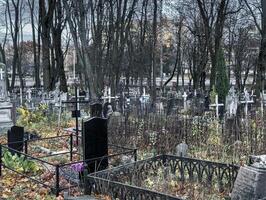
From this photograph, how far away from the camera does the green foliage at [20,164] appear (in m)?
8.86

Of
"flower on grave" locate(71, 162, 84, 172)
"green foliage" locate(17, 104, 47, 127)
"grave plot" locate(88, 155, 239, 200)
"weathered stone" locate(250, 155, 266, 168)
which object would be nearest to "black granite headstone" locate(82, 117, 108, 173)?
"flower on grave" locate(71, 162, 84, 172)

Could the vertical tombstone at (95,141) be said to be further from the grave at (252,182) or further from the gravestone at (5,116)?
the gravestone at (5,116)

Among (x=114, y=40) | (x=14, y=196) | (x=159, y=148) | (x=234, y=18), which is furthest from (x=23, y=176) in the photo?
(x=234, y=18)

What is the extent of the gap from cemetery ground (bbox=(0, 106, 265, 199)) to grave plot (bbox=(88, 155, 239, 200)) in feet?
0.06

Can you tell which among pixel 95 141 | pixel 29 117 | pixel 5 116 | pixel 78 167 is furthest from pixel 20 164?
Answer: pixel 29 117

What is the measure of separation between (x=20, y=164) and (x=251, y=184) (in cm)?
470

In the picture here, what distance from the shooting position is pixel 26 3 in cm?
4094

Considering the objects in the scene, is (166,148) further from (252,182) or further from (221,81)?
(221,81)

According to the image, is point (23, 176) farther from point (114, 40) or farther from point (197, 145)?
point (114, 40)

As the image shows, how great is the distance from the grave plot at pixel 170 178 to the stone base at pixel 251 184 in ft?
2.18

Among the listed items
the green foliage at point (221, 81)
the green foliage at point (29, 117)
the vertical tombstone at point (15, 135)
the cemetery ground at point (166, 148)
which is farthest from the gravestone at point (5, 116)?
the green foliage at point (221, 81)

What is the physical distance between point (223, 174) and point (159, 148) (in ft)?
12.2

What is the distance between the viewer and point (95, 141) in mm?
8008

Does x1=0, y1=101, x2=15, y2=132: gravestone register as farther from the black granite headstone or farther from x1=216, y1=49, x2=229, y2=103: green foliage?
x1=216, y1=49, x2=229, y2=103: green foliage
